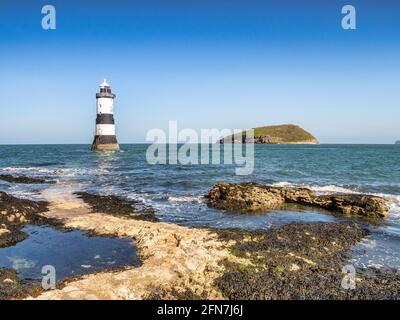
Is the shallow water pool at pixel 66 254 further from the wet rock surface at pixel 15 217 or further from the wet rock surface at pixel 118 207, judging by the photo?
the wet rock surface at pixel 118 207

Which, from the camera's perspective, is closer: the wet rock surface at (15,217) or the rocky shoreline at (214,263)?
the rocky shoreline at (214,263)

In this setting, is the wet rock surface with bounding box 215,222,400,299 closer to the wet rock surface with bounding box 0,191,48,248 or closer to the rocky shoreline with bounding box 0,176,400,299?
the rocky shoreline with bounding box 0,176,400,299

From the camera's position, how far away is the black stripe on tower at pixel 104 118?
6934cm

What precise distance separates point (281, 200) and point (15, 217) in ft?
47.0

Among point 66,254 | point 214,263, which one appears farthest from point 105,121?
point 214,263

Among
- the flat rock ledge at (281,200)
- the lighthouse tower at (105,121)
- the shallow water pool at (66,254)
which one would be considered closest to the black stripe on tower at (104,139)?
the lighthouse tower at (105,121)

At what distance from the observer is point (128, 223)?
Answer: 14.9 meters

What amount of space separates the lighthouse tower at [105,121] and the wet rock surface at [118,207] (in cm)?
4706

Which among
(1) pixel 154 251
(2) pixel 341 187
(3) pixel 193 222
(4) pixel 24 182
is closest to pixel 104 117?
(4) pixel 24 182

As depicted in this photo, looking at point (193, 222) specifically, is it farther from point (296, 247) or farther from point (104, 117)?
point (104, 117)

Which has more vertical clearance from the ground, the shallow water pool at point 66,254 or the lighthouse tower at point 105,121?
the lighthouse tower at point 105,121

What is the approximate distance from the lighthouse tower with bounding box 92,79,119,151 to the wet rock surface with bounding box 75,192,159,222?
47.1 meters

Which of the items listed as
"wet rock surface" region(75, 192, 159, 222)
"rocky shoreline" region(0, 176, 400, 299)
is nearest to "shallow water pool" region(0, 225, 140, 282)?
"rocky shoreline" region(0, 176, 400, 299)

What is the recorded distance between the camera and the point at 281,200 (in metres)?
21.3
